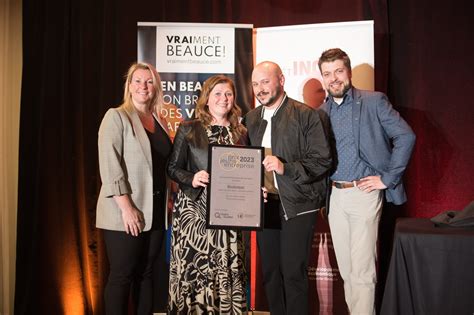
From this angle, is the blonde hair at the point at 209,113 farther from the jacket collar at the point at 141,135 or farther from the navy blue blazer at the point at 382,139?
the navy blue blazer at the point at 382,139

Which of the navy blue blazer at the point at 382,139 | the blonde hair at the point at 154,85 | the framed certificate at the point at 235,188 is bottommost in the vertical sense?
the framed certificate at the point at 235,188

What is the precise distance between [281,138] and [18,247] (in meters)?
2.47

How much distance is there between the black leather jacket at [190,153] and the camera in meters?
2.90

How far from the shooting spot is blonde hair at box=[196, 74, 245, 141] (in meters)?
2.93

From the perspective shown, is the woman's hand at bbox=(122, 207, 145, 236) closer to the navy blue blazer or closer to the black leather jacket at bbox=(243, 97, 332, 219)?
the black leather jacket at bbox=(243, 97, 332, 219)

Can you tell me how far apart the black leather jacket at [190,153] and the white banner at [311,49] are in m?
1.00

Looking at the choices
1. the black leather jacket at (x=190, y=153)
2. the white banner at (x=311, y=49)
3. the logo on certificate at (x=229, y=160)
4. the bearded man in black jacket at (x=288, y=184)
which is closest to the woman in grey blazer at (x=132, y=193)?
the black leather jacket at (x=190, y=153)

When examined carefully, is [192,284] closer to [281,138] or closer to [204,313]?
[204,313]

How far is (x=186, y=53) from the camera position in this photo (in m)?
3.84

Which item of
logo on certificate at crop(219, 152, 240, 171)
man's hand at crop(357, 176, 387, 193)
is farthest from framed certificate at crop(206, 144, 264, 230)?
man's hand at crop(357, 176, 387, 193)

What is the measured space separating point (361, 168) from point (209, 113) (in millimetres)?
979

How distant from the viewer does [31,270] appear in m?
4.11

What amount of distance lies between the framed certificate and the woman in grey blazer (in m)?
0.36

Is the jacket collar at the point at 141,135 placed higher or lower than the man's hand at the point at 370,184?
higher
